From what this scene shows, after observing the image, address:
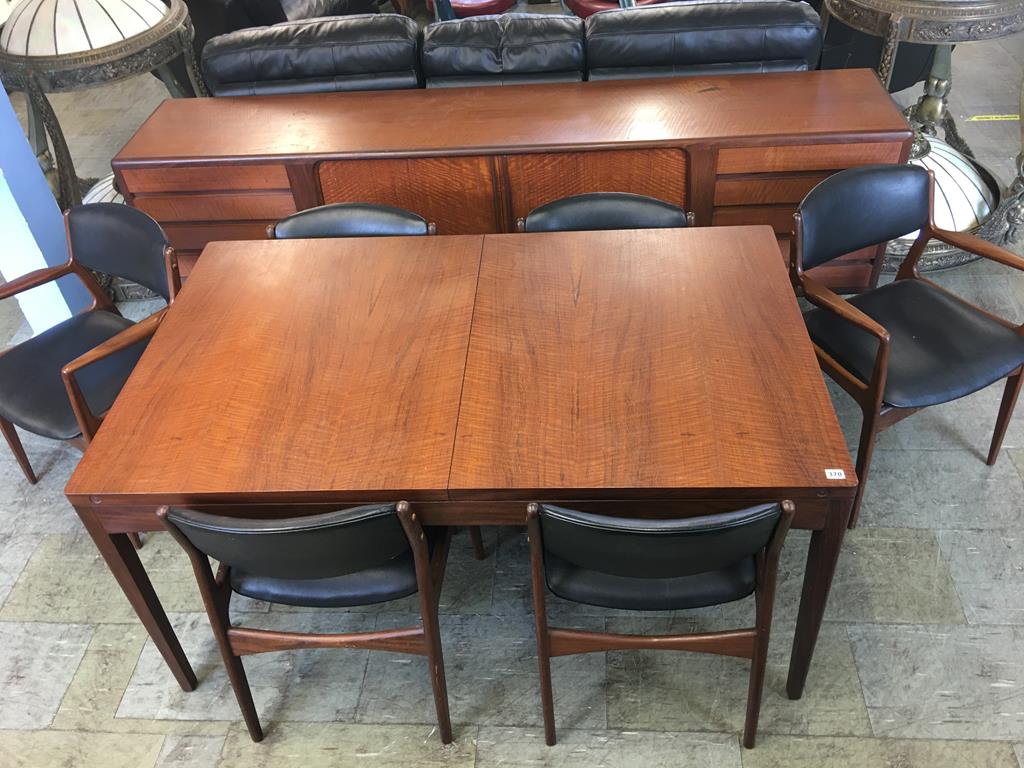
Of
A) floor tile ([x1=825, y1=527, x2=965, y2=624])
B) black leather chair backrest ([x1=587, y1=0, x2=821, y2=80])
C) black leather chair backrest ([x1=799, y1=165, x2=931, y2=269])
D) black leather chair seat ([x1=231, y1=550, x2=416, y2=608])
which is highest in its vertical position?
→ black leather chair backrest ([x1=587, y1=0, x2=821, y2=80])

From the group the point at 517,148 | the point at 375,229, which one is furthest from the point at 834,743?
the point at 517,148

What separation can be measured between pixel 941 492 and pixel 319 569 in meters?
1.76

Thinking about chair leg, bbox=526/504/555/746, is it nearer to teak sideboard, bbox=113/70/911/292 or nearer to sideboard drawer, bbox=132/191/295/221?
teak sideboard, bbox=113/70/911/292

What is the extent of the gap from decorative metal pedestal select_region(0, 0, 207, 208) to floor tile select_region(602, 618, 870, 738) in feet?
8.70

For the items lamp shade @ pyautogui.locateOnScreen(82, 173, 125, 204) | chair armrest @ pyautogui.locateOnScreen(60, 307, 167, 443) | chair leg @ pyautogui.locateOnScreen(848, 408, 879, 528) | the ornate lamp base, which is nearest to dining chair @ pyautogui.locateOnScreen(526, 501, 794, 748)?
chair leg @ pyautogui.locateOnScreen(848, 408, 879, 528)

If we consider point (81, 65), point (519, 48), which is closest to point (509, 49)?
point (519, 48)

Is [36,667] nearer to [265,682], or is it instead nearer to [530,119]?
[265,682]

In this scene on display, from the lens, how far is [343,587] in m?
1.73

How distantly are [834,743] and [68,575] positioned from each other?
2.03 metres

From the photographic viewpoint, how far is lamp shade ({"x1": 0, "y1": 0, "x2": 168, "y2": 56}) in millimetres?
3029

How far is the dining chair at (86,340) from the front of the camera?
2.21 metres

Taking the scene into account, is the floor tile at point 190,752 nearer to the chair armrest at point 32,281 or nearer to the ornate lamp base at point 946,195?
the chair armrest at point 32,281

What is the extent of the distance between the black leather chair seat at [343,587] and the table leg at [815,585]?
81cm

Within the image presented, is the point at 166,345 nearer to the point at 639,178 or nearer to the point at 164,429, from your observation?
the point at 164,429
